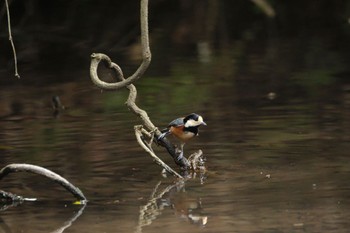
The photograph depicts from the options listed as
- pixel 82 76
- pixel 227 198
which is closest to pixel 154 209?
pixel 227 198

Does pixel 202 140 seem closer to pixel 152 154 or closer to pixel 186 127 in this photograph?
pixel 186 127

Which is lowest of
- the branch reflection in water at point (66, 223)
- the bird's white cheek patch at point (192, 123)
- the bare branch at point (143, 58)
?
the branch reflection in water at point (66, 223)

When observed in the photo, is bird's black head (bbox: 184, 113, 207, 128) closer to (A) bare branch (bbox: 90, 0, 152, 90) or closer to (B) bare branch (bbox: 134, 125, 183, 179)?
(B) bare branch (bbox: 134, 125, 183, 179)

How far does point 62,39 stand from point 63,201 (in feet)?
38.4

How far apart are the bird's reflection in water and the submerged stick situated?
513mm

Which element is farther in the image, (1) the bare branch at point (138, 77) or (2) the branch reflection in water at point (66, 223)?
(1) the bare branch at point (138, 77)

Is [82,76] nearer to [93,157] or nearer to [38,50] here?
[38,50]

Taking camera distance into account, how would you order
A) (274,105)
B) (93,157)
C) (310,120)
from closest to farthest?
(93,157), (310,120), (274,105)

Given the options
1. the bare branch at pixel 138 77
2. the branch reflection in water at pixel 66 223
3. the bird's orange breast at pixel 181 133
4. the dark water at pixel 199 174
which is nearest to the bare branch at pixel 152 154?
the bare branch at pixel 138 77

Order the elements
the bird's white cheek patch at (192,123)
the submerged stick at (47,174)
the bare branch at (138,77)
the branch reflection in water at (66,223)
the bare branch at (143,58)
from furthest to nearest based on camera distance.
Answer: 1. the bird's white cheek patch at (192,123)
2. the bare branch at (138,77)
3. the bare branch at (143,58)
4. the submerged stick at (47,174)
5. the branch reflection in water at (66,223)

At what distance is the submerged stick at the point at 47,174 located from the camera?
811cm

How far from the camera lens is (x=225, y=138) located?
10.7 meters

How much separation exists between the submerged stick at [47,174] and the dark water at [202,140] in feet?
0.41

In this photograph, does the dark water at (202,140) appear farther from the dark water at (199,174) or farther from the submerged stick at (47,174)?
the submerged stick at (47,174)
